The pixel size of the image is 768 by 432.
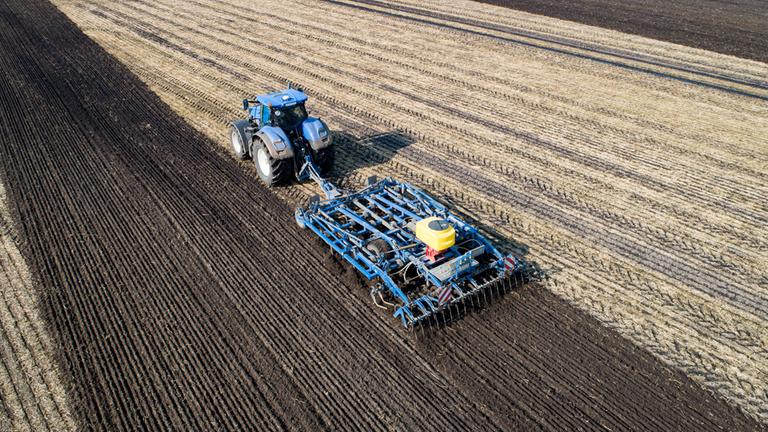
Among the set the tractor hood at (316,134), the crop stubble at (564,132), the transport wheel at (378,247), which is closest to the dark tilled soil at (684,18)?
the crop stubble at (564,132)

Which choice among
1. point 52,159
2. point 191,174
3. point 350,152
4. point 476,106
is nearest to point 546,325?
point 350,152

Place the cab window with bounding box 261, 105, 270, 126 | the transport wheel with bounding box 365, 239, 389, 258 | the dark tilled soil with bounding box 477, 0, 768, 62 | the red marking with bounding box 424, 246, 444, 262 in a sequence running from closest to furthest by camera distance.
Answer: the red marking with bounding box 424, 246, 444, 262 → the transport wheel with bounding box 365, 239, 389, 258 → the cab window with bounding box 261, 105, 270, 126 → the dark tilled soil with bounding box 477, 0, 768, 62

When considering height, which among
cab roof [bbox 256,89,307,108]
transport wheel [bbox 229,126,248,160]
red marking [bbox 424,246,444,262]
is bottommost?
transport wheel [bbox 229,126,248,160]

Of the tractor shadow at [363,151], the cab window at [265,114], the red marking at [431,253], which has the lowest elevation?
the tractor shadow at [363,151]

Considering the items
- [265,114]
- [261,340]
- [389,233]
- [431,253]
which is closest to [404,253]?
[431,253]

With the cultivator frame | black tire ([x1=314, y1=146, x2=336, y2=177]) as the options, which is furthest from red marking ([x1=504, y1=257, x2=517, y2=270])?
black tire ([x1=314, y1=146, x2=336, y2=177])

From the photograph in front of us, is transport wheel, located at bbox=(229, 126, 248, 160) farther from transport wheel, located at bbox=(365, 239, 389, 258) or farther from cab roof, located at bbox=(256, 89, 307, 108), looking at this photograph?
transport wheel, located at bbox=(365, 239, 389, 258)

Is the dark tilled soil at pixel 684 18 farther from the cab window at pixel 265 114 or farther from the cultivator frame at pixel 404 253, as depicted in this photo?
the cab window at pixel 265 114
